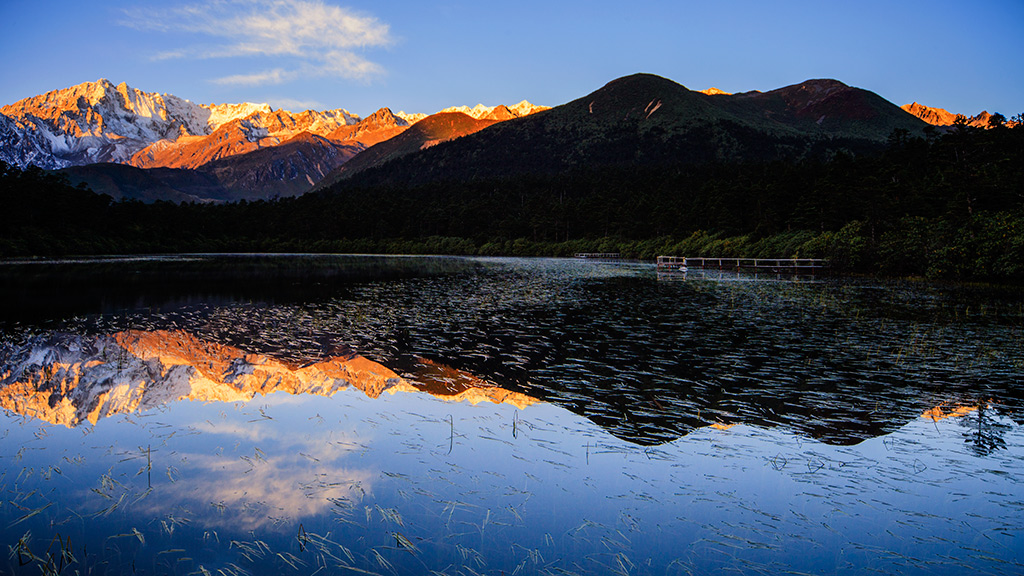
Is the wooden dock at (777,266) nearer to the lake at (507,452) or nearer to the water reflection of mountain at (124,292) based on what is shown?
the water reflection of mountain at (124,292)

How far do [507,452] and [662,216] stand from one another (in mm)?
109169

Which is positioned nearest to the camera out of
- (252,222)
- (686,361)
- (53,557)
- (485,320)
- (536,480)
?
(53,557)

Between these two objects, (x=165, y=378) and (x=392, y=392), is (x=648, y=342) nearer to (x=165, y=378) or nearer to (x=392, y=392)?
(x=392, y=392)

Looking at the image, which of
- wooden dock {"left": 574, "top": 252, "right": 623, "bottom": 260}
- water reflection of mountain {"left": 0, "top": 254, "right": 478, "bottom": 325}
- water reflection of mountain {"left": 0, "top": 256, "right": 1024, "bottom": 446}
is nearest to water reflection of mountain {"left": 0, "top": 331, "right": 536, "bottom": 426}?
water reflection of mountain {"left": 0, "top": 256, "right": 1024, "bottom": 446}

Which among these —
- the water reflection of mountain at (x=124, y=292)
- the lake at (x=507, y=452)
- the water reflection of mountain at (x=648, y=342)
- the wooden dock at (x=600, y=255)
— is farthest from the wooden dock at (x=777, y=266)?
the lake at (x=507, y=452)

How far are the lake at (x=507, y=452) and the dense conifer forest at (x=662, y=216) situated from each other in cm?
3478

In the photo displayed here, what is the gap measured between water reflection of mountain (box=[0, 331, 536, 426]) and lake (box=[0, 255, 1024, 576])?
95mm

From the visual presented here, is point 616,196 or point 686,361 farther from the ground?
point 616,196

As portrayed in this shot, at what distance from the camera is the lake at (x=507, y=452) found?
6.57 metres

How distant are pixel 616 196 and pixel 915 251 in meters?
97.0

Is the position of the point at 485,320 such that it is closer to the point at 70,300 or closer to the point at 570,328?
the point at 570,328

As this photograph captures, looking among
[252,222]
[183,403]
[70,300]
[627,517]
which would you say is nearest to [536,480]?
[627,517]

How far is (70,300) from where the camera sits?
30062mm

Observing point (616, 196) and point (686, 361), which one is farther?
point (616, 196)
